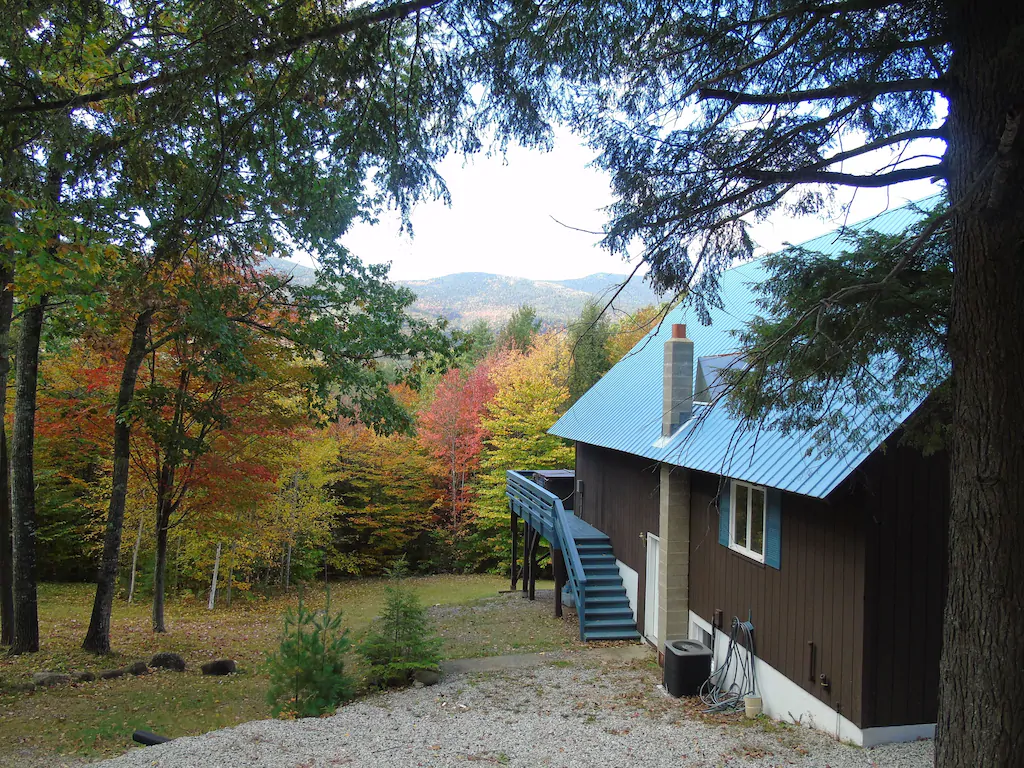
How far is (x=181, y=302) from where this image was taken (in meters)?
11.1

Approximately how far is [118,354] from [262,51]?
1030 cm

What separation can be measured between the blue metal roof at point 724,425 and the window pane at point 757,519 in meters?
0.59

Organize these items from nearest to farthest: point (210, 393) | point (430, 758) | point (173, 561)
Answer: point (430, 758) → point (210, 393) → point (173, 561)

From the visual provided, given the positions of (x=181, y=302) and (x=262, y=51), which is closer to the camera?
(x=262, y=51)

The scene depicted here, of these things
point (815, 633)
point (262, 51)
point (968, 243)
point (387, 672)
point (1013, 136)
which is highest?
point (262, 51)

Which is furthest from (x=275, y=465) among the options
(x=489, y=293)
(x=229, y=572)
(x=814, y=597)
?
(x=489, y=293)

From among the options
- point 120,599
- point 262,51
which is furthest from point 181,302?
point 120,599

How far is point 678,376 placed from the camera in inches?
484

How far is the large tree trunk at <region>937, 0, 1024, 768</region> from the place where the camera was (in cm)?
389

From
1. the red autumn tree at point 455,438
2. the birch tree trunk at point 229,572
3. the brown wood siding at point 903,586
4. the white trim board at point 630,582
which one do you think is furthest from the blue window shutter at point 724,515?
the red autumn tree at point 455,438

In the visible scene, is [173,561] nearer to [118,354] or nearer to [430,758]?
[118,354]

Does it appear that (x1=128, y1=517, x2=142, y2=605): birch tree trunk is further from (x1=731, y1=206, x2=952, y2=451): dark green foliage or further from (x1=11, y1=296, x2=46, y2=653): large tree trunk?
(x1=731, y1=206, x2=952, y2=451): dark green foliage

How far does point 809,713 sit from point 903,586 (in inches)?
83.0

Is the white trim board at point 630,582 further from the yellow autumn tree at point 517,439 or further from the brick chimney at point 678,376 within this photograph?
the yellow autumn tree at point 517,439
